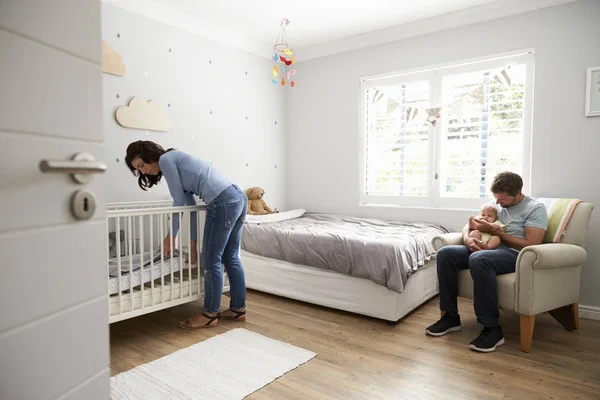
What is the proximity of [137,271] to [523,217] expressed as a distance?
7.59 feet

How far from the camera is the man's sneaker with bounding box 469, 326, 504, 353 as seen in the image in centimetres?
217

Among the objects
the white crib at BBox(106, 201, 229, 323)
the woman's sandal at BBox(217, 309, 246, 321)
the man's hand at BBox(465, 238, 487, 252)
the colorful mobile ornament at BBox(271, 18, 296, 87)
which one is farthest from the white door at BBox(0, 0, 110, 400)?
the colorful mobile ornament at BBox(271, 18, 296, 87)

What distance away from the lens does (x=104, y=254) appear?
0.72 meters

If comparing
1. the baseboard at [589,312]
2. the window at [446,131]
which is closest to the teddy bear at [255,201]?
the window at [446,131]

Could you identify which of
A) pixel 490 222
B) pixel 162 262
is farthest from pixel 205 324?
pixel 490 222

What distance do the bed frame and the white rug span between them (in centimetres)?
66

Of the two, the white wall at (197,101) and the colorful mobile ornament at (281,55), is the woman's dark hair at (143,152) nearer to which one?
the white wall at (197,101)

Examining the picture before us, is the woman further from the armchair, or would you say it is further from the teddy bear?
the armchair

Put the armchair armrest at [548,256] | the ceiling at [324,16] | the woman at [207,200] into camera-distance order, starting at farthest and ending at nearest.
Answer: the ceiling at [324,16] < the woman at [207,200] < the armchair armrest at [548,256]

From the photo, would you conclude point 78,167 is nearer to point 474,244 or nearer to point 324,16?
point 474,244

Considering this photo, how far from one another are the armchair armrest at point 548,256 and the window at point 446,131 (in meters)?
0.88

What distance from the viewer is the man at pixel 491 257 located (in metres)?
2.23

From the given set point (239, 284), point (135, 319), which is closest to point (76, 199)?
point (239, 284)

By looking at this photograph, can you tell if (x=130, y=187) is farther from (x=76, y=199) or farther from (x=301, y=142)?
(x=76, y=199)
